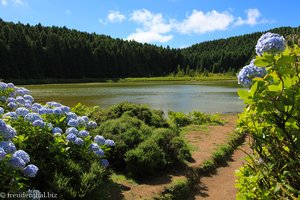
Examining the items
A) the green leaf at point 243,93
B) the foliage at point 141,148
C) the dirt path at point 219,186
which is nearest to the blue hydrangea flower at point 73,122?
the foliage at point 141,148

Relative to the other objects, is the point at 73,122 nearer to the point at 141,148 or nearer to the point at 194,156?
the point at 141,148

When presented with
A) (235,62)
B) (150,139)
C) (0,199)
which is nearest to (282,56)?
(0,199)

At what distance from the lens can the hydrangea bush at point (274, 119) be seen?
1.93 meters

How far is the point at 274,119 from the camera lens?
2.12 m

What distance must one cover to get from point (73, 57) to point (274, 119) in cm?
10645

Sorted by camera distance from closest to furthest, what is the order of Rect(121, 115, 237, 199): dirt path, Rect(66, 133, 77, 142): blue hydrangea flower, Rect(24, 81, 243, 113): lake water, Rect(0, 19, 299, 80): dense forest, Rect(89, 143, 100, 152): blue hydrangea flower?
Rect(66, 133, 77, 142): blue hydrangea flower
Rect(89, 143, 100, 152): blue hydrangea flower
Rect(121, 115, 237, 199): dirt path
Rect(24, 81, 243, 113): lake water
Rect(0, 19, 299, 80): dense forest

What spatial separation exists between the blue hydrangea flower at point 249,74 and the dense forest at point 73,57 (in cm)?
6544

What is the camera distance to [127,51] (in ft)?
415

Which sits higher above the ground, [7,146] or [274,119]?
[274,119]

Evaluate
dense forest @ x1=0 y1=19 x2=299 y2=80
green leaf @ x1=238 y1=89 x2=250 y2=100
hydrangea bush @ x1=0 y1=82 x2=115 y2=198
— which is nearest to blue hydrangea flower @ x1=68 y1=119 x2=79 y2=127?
hydrangea bush @ x1=0 y1=82 x2=115 y2=198

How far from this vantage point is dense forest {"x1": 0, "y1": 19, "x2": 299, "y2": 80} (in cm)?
8813

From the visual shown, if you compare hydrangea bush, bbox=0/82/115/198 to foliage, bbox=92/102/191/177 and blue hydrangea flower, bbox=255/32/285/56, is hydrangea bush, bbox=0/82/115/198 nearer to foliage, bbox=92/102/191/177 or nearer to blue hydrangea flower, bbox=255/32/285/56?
foliage, bbox=92/102/191/177

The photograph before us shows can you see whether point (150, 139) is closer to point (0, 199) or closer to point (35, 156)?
point (35, 156)

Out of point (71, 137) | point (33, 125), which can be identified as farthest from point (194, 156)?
point (33, 125)
